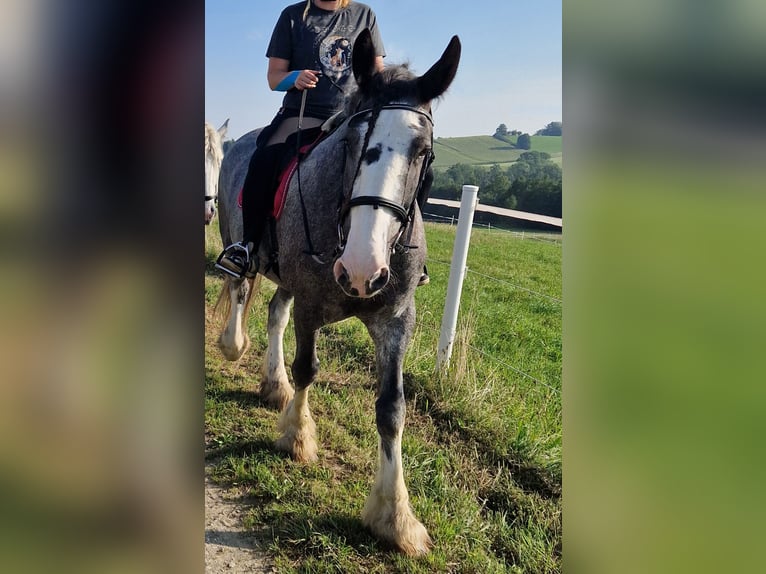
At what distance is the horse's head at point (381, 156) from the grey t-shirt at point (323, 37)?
912 mm

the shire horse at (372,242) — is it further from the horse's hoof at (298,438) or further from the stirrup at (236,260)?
the stirrup at (236,260)

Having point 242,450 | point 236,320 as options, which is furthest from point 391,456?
point 236,320

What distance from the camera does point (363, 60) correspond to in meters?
2.44

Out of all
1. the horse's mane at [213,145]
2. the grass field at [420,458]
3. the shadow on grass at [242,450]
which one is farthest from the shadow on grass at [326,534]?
the horse's mane at [213,145]

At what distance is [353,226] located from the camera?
2.07m

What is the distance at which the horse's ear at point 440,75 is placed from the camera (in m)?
2.35

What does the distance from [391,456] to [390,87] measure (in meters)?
1.86

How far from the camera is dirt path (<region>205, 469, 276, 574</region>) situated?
8.05ft
